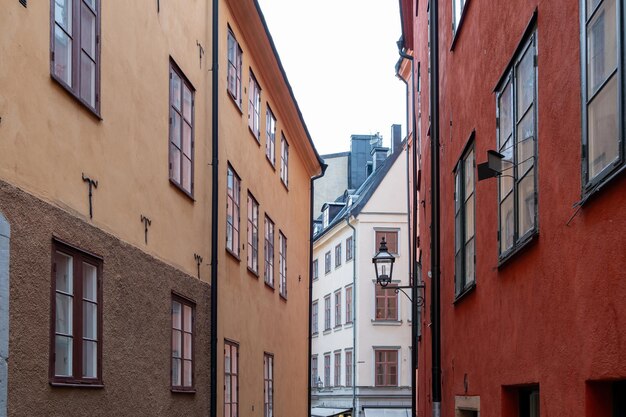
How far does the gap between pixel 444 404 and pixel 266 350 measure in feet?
22.1

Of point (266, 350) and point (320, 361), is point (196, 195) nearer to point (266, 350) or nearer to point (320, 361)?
point (266, 350)

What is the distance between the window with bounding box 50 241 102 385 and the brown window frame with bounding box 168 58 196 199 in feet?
9.48

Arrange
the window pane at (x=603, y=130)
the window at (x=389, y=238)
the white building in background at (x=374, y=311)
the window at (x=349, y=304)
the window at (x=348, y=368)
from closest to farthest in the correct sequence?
the window pane at (x=603, y=130)
the white building in background at (x=374, y=311)
the window at (x=389, y=238)
the window at (x=348, y=368)
the window at (x=349, y=304)

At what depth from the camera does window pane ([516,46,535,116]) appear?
631cm

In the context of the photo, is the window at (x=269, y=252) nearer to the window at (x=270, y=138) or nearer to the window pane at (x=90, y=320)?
the window at (x=270, y=138)

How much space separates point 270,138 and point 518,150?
488 inches

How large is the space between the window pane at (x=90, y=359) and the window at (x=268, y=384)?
946 centimetres

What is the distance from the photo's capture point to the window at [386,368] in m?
40.8

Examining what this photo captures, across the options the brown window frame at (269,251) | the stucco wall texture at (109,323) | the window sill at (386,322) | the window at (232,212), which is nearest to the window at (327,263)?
the window sill at (386,322)

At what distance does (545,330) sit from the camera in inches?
225

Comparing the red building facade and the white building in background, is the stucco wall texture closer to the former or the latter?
the red building facade

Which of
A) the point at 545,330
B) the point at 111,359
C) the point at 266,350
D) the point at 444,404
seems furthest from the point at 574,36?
the point at 266,350

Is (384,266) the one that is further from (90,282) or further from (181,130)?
(90,282)

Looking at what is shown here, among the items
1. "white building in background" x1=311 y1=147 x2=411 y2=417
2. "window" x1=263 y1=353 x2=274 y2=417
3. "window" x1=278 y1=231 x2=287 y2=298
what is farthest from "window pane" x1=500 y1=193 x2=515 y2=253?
"white building in background" x1=311 y1=147 x2=411 y2=417
